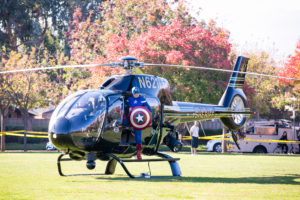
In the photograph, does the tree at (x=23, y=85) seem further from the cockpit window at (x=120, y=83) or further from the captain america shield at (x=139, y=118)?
the captain america shield at (x=139, y=118)

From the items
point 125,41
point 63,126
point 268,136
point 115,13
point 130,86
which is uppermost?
point 115,13

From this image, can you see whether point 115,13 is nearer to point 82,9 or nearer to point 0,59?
point 0,59

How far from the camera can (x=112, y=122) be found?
43.1ft

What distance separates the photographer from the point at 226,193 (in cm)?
1052

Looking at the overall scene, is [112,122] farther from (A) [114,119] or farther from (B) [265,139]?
(B) [265,139]

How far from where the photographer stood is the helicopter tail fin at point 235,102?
17800 mm

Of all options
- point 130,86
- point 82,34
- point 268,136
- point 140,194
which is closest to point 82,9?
point 82,34

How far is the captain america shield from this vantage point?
13.2 metres

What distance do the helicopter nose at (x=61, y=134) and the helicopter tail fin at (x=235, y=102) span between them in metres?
6.87

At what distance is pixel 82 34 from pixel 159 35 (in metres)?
12.8

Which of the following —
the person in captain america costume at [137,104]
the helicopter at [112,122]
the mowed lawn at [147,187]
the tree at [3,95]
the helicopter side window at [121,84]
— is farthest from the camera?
A: the tree at [3,95]

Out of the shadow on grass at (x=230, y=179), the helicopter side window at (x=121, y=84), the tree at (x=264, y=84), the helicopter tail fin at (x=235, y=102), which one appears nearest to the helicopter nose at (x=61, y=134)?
the shadow on grass at (x=230, y=179)

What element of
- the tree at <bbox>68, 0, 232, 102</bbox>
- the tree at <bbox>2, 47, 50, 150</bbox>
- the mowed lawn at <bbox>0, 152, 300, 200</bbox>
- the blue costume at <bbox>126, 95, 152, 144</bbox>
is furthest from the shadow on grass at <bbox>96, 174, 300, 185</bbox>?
the tree at <bbox>2, 47, 50, 150</bbox>

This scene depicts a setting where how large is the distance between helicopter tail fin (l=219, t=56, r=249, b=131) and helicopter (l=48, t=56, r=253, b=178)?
8.09 ft
